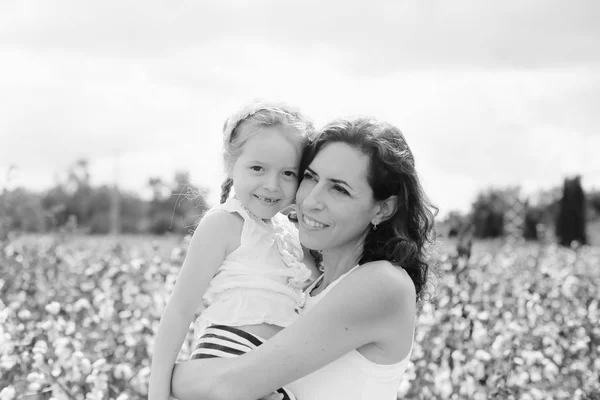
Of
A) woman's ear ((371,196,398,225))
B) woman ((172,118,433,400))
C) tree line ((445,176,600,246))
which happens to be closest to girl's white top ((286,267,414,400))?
woman ((172,118,433,400))

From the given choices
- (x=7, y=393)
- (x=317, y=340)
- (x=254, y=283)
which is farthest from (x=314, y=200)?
(x=7, y=393)

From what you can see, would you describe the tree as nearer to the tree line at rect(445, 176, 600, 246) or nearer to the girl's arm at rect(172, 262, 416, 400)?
the tree line at rect(445, 176, 600, 246)

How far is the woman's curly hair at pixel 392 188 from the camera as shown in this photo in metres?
2.15

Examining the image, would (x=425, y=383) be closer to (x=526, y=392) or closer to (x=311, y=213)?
(x=526, y=392)

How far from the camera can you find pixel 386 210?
223 centimetres

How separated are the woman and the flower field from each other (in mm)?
376

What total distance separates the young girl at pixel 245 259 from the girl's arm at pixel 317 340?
0.07 m

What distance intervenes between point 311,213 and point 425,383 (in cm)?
182

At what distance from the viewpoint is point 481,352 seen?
3.70 meters

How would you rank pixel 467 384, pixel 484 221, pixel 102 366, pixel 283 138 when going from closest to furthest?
pixel 283 138
pixel 102 366
pixel 467 384
pixel 484 221

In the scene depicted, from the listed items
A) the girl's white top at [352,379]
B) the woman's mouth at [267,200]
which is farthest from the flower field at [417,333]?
the woman's mouth at [267,200]

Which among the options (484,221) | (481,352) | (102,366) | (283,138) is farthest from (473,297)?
(484,221)

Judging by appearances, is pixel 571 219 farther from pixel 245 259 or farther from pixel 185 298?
pixel 185 298

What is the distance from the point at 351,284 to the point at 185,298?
19.1 inches
